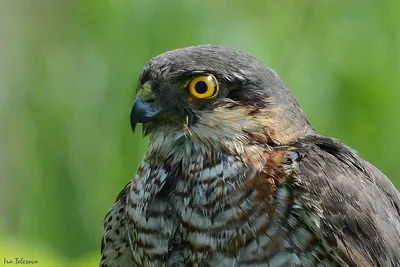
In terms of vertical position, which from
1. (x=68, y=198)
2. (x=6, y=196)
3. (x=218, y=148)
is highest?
(x=218, y=148)

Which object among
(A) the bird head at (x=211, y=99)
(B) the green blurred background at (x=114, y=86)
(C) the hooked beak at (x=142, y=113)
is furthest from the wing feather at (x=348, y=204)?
(B) the green blurred background at (x=114, y=86)

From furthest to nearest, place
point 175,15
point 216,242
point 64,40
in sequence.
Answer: point 64,40
point 175,15
point 216,242

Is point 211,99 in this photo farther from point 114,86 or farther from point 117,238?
point 114,86

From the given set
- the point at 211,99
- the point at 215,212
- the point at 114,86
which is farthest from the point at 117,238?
the point at 114,86

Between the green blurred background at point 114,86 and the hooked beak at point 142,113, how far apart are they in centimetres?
96

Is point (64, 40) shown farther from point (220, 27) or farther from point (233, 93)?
point (233, 93)

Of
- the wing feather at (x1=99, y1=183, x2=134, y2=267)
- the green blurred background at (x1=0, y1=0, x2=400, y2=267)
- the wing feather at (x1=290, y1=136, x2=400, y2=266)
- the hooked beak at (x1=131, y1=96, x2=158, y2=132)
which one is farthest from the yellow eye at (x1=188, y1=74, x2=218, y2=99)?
the green blurred background at (x1=0, y1=0, x2=400, y2=267)

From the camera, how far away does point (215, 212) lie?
9.07 feet

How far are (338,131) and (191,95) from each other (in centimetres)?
154

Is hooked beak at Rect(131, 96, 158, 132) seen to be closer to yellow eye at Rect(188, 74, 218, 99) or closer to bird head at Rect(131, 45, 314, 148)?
bird head at Rect(131, 45, 314, 148)

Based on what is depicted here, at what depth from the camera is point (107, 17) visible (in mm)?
3992

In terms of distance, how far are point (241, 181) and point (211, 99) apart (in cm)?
28

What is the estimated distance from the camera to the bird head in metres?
2.77

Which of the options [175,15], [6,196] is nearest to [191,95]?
[175,15]
